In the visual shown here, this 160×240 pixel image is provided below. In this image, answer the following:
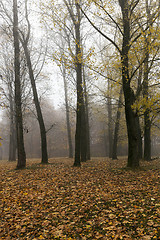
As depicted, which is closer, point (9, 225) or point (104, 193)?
point (9, 225)

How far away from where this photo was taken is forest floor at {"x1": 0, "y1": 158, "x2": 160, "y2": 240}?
4184mm

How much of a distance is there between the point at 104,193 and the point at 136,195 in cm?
103

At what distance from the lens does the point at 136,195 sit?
5910 millimetres

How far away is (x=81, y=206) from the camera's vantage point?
5.41 metres

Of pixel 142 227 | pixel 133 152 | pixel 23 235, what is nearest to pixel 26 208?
pixel 23 235

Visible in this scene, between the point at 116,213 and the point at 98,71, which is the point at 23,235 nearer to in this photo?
the point at 116,213

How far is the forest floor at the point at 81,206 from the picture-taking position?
4184 mm

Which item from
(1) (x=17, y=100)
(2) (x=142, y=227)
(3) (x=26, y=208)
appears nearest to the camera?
(2) (x=142, y=227)

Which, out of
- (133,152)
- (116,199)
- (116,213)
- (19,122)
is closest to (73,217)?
(116,213)

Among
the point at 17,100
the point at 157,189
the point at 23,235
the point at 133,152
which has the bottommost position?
the point at 23,235

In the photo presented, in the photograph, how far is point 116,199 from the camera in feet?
18.6

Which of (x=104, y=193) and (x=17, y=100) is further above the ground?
(x=17, y=100)

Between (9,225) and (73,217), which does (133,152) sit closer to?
(73,217)

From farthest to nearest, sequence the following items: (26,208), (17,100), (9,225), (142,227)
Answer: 1. (17,100)
2. (26,208)
3. (9,225)
4. (142,227)
